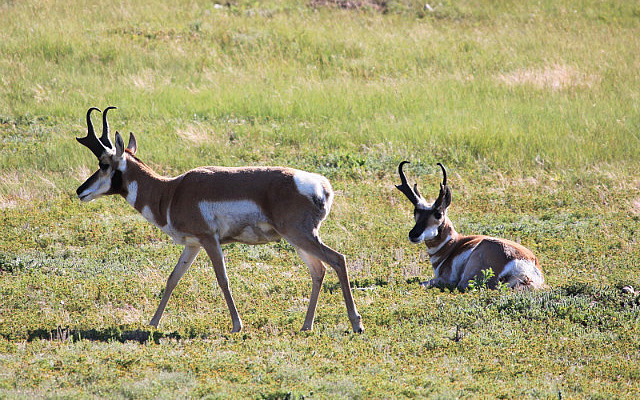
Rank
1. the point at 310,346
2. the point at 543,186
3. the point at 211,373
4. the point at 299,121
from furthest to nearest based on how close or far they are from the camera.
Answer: the point at 299,121 → the point at 543,186 → the point at 310,346 → the point at 211,373

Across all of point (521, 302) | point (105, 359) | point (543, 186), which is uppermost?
point (105, 359)

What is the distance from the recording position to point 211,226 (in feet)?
29.8

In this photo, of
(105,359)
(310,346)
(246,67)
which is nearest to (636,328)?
(310,346)

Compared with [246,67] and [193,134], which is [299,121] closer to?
[193,134]

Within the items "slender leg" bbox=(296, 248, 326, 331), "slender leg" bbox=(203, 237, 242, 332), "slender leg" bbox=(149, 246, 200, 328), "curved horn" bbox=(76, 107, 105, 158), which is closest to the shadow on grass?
"slender leg" bbox=(149, 246, 200, 328)

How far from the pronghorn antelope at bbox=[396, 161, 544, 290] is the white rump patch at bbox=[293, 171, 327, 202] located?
7.50ft

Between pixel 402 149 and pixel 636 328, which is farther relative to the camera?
pixel 402 149

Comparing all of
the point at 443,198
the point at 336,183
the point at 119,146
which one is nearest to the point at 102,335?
the point at 119,146

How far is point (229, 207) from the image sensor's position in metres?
9.02

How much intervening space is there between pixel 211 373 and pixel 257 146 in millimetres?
10394

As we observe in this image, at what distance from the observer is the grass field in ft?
24.7

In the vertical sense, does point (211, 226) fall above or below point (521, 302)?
above

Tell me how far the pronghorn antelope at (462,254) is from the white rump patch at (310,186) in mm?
2287

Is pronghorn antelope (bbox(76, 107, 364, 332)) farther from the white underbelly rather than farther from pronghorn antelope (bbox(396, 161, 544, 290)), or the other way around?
pronghorn antelope (bbox(396, 161, 544, 290))
